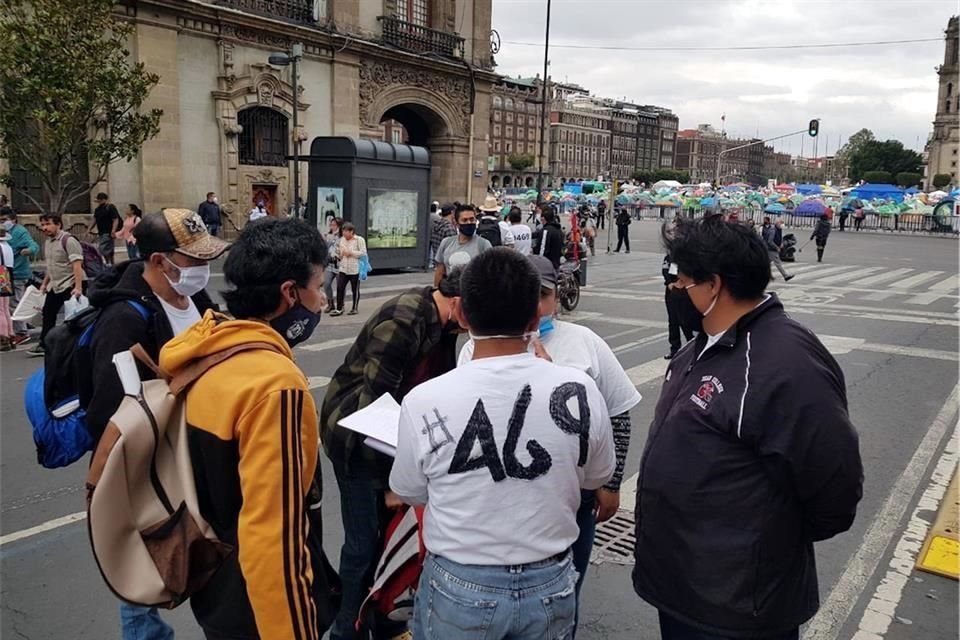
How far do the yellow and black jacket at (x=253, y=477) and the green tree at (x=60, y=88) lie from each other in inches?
537

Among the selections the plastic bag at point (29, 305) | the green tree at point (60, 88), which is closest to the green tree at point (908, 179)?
the green tree at point (60, 88)

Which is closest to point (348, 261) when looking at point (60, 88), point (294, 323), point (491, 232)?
point (491, 232)

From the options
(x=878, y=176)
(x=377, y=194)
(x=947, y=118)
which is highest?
(x=947, y=118)

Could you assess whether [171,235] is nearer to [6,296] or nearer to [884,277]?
[6,296]

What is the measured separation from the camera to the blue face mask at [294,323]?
2.30 meters

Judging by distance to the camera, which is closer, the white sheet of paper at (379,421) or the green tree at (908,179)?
the white sheet of paper at (379,421)

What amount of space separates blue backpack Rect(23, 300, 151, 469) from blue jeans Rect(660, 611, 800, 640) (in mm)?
2167

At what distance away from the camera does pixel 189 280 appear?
10.3 feet

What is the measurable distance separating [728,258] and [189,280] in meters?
2.13

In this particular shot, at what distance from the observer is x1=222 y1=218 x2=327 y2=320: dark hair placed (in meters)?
2.22

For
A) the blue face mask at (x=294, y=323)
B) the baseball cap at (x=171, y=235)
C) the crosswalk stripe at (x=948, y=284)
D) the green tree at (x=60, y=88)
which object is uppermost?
the green tree at (x=60, y=88)

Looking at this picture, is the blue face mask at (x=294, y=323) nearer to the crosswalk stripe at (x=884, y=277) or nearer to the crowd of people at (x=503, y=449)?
the crowd of people at (x=503, y=449)

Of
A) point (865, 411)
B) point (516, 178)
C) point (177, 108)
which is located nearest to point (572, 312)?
point (865, 411)

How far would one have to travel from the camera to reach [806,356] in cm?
221
